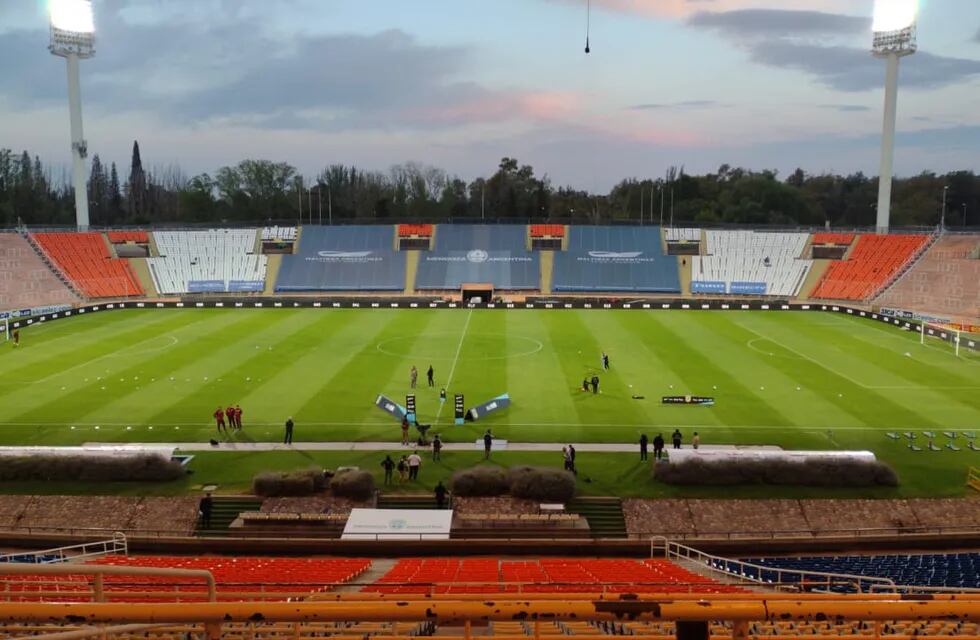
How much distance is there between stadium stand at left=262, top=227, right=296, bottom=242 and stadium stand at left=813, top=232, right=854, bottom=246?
60193 mm

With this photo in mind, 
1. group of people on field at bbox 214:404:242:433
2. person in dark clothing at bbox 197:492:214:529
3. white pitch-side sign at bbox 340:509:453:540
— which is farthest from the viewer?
group of people on field at bbox 214:404:242:433

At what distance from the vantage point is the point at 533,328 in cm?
5719

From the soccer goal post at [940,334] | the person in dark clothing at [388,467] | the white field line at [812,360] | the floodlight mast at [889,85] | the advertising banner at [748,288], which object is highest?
the floodlight mast at [889,85]

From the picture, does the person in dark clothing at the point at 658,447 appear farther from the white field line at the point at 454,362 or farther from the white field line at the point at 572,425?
the white field line at the point at 454,362

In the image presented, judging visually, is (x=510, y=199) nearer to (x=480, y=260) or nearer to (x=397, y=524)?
(x=480, y=260)

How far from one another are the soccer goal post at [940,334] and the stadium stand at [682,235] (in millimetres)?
35560

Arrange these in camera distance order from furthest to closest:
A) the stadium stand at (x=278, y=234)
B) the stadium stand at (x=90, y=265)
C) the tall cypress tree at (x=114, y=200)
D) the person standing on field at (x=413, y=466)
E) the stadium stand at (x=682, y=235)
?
the tall cypress tree at (x=114, y=200) → the stadium stand at (x=278, y=234) → the stadium stand at (x=682, y=235) → the stadium stand at (x=90, y=265) → the person standing on field at (x=413, y=466)

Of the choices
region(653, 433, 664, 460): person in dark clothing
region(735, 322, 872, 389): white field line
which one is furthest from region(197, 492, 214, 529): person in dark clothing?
region(735, 322, 872, 389): white field line

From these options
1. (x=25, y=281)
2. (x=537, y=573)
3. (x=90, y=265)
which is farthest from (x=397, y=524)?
(x=90, y=265)

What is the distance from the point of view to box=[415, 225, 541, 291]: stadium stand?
80.6 meters

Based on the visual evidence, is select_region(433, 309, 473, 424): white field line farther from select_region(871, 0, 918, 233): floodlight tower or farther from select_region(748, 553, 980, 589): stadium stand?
select_region(871, 0, 918, 233): floodlight tower

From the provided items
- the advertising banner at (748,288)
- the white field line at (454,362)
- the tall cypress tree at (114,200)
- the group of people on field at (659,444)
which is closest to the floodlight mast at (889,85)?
the advertising banner at (748,288)

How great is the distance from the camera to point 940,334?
5216 centimetres

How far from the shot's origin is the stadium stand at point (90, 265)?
7394 centimetres
